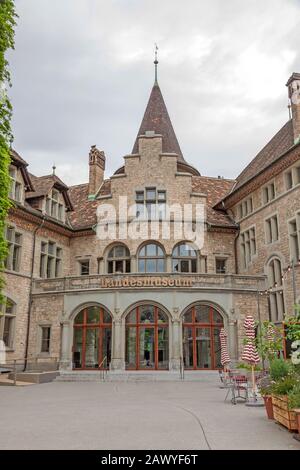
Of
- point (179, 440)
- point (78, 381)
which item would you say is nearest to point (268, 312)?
point (78, 381)

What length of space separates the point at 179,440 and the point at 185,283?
14560 millimetres

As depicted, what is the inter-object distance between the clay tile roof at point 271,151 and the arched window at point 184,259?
4816mm

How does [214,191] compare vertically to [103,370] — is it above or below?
above

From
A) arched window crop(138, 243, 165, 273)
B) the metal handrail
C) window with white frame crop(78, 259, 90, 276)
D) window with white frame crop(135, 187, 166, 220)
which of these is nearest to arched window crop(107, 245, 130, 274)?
arched window crop(138, 243, 165, 273)

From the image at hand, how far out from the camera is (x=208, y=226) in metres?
24.8

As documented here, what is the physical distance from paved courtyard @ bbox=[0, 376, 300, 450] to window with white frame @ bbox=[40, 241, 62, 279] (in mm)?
11516

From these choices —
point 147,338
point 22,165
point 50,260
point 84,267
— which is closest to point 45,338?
point 50,260

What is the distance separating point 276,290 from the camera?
2181cm

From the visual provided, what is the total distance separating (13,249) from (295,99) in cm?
1596

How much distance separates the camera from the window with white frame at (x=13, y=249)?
2180 cm

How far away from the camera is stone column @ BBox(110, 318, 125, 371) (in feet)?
65.9

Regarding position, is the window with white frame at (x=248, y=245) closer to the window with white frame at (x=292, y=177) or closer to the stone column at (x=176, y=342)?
Answer: the window with white frame at (x=292, y=177)

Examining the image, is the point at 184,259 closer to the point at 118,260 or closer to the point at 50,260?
the point at 118,260

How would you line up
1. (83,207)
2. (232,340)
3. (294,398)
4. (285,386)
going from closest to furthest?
1. (294,398)
2. (285,386)
3. (232,340)
4. (83,207)
